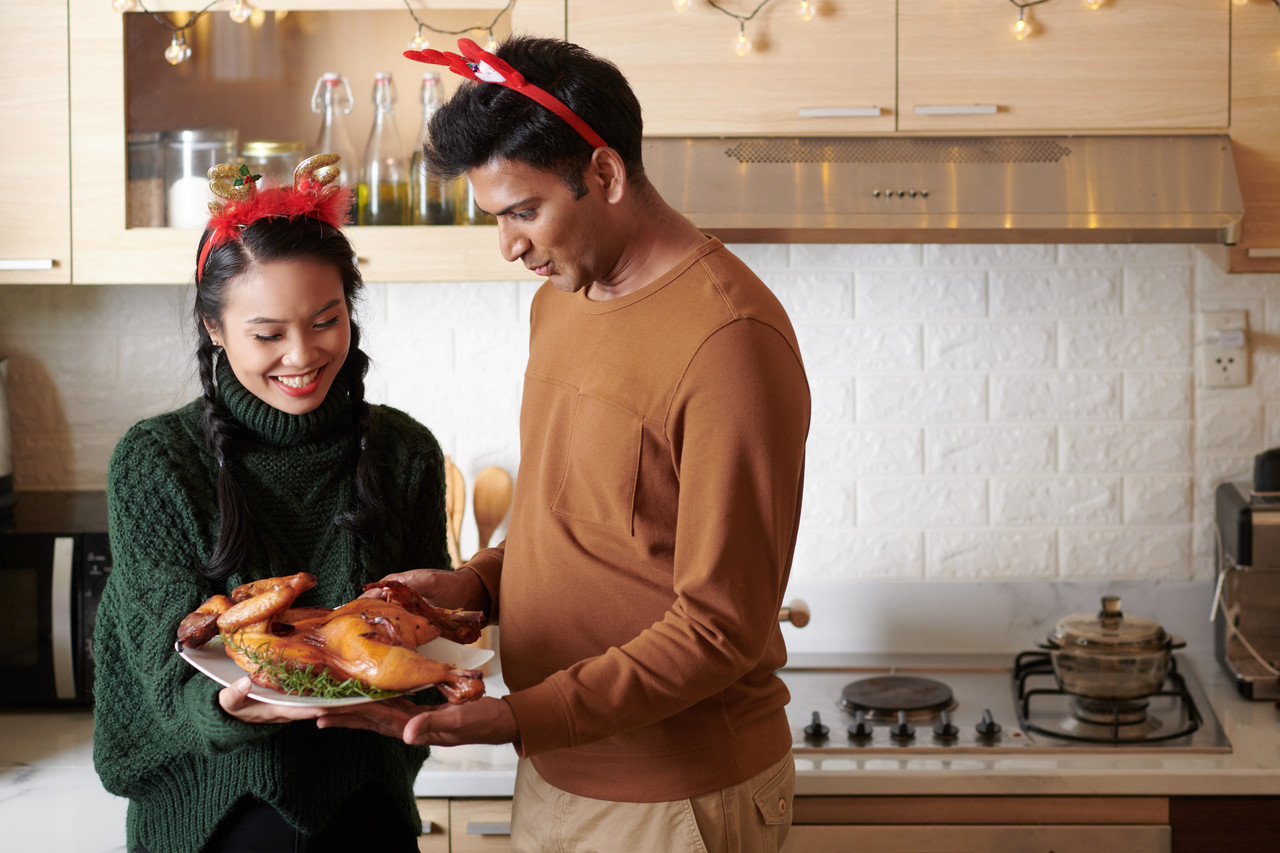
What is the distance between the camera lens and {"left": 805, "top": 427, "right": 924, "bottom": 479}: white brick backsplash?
2.35m

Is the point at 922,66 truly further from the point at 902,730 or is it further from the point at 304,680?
the point at 304,680

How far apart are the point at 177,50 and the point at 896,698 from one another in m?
1.65

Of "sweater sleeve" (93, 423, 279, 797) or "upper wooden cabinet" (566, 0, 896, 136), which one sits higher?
"upper wooden cabinet" (566, 0, 896, 136)

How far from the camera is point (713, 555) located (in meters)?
1.10

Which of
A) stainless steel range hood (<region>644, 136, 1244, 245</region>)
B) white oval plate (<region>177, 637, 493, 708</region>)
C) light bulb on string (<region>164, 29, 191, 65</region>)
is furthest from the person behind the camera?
light bulb on string (<region>164, 29, 191, 65</region>)

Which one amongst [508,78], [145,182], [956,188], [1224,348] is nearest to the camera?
[508,78]

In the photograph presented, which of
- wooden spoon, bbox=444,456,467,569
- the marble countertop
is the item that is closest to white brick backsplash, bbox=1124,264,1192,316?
the marble countertop

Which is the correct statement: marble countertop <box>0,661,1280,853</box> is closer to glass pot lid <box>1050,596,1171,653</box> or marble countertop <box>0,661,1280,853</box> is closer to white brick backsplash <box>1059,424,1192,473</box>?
glass pot lid <box>1050,596,1171,653</box>

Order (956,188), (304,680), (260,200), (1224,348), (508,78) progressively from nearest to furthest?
1. (304,680)
2. (508,78)
3. (260,200)
4. (956,188)
5. (1224,348)

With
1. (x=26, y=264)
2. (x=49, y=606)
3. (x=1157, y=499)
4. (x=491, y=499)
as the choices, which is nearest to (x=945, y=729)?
(x=1157, y=499)

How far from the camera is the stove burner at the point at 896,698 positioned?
2021 millimetres

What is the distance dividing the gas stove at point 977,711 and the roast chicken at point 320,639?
89cm

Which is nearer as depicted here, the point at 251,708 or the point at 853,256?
the point at 251,708

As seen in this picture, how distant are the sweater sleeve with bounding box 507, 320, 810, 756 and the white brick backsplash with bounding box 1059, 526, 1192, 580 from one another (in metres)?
1.39
